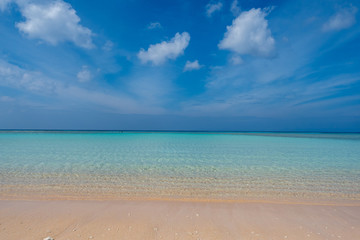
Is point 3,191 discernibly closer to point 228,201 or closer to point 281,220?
point 228,201

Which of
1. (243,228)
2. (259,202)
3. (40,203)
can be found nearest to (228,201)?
(259,202)

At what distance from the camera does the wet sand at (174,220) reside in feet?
12.1

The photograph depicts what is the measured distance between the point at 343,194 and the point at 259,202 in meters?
3.64

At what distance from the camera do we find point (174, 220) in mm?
4266

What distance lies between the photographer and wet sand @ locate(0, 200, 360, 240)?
368 cm

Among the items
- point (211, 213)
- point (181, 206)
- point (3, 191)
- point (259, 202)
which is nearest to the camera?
point (211, 213)

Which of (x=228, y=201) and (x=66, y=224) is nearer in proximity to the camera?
(x=66, y=224)

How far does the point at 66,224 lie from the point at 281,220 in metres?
5.53

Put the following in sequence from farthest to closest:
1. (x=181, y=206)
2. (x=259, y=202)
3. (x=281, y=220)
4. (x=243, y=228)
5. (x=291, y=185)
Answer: (x=291, y=185) < (x=259, y=202) < (x=181, y=206) < (x=281, y=220) < (x=243, y=228)

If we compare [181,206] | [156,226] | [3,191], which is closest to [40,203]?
[3,191]

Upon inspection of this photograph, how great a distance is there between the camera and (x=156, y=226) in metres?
3.99

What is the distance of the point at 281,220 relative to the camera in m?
4.30

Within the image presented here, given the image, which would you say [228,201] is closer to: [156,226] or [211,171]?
[156,226]

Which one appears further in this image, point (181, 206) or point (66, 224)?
point (181, 206)
